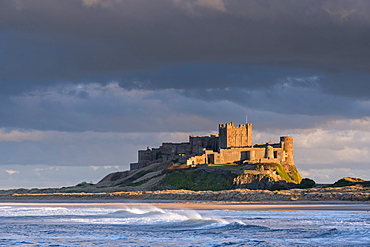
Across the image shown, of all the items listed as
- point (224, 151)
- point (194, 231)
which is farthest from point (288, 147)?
point (194, 231)

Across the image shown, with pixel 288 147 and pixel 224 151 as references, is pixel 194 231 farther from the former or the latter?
pixel 288 147

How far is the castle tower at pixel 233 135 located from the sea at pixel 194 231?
8447 cm

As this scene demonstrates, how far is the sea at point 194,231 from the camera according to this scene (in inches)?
1176

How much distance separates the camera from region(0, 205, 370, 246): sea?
29.9 m

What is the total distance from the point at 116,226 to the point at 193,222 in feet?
16.2

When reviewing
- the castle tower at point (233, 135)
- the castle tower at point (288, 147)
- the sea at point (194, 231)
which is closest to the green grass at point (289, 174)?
the castle tower at point (288, 147)

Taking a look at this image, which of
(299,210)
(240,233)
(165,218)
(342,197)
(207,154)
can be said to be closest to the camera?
(240,233)

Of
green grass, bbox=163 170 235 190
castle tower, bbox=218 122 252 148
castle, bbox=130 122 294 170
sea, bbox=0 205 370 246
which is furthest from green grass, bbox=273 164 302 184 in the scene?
sea, bbox=0 205 370 246

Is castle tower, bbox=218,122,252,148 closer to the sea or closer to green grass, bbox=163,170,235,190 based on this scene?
green grass, bbox=163,170,235,190

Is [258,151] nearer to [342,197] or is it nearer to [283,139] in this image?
[283,139]

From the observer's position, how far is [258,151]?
123 meters

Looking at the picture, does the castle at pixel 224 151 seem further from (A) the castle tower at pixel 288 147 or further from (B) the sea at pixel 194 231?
(B) the sea at pixel 194 231

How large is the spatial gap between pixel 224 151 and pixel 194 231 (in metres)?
84.8

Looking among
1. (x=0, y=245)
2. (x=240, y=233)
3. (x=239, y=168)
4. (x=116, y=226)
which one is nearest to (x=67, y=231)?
(x=116, y=226)
